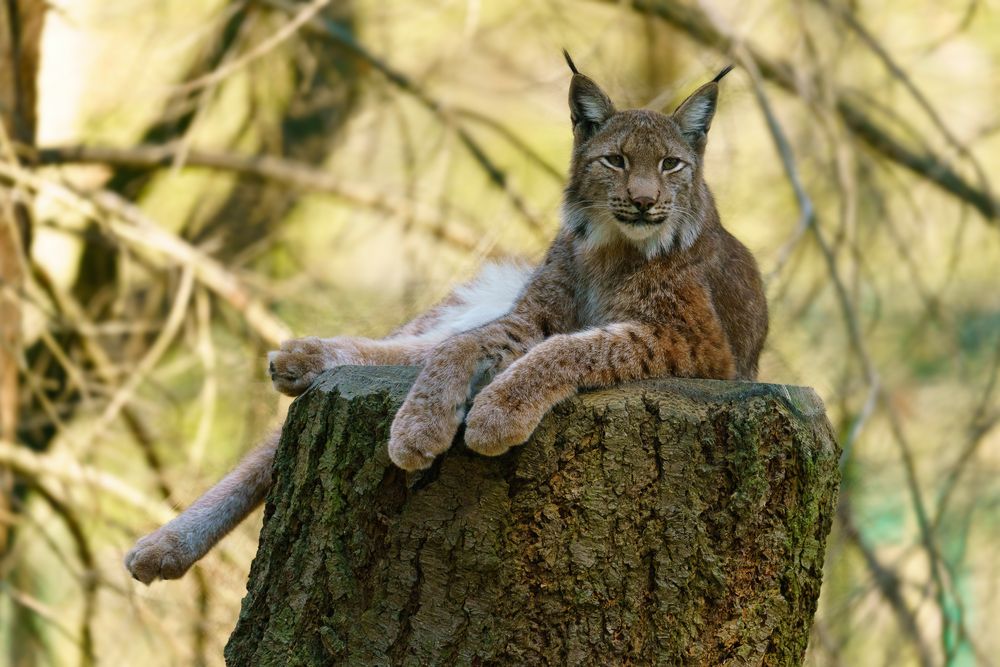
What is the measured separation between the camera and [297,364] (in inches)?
164

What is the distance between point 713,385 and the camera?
11.3ft

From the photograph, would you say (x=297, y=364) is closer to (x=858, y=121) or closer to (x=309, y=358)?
(x=309, y=358)

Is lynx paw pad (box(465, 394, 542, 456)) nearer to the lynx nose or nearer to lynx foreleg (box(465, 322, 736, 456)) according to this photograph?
lynx foreleg (box(465, 322, 736, 456))

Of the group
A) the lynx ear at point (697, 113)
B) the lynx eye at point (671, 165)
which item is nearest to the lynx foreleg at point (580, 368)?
the lynx eye at point (671, 165)

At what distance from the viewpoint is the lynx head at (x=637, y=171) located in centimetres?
413

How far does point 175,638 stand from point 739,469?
4.19m

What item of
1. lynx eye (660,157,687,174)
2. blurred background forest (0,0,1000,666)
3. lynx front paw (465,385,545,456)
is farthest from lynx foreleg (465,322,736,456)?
blurred background forest (0,0,1000,666)

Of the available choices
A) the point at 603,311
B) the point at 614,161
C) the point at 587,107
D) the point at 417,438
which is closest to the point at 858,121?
the point at 587,107

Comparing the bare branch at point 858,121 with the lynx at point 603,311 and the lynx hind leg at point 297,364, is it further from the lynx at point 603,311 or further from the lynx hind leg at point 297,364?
the lynx hind leg at point 297,364

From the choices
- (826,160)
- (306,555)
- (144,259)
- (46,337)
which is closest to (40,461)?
(46,337)

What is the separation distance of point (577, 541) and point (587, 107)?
182 cm

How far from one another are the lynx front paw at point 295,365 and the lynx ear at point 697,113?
1512 millimetres

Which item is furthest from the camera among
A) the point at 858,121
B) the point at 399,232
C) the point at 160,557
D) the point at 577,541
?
the point at 399,232

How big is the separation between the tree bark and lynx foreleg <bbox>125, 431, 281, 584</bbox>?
0.64 metres
